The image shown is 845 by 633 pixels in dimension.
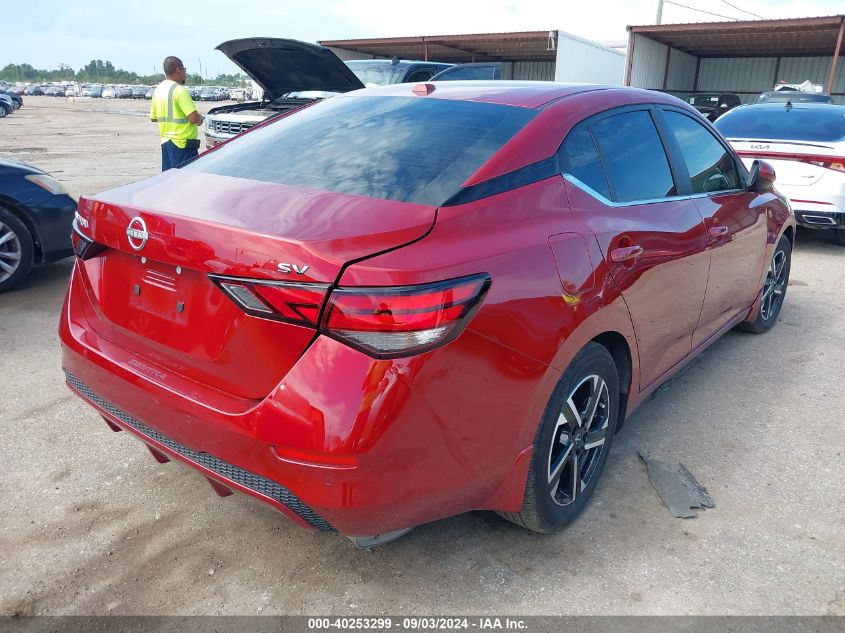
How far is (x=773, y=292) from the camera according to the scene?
4805 millimetres

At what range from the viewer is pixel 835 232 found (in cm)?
786

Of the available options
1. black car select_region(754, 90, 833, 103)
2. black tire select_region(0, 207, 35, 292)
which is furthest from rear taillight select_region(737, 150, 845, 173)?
black car select_region(754, 90, 833, 103)

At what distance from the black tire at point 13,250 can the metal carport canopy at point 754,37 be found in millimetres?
19207

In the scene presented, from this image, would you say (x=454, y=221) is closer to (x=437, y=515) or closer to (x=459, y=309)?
(x=459, y=309)

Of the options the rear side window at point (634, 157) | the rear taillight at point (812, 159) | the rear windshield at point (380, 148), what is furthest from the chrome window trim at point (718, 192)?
the rear taillight at point (812, 159)

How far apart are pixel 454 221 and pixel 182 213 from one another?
83 centimetres

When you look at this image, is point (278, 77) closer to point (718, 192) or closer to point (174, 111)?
point (174, 111)

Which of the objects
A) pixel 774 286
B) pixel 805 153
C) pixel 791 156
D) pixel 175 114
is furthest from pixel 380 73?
pixel 774 286

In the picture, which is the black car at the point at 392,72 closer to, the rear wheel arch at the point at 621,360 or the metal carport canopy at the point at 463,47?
the rear wheel arch at the point at 621,360

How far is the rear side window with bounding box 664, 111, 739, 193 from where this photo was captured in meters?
3.34

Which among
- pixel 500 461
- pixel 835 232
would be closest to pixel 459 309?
pixel 500 461

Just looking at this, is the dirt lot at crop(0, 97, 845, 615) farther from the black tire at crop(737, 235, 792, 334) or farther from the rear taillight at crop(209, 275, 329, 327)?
the black tire at crop(737, 235, 792, 334)

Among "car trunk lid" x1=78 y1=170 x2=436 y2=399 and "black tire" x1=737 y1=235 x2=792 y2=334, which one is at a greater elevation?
"car trunk lid" x1=78 y1=170 x2=436 y2=399

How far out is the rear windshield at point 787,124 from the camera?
712cm
